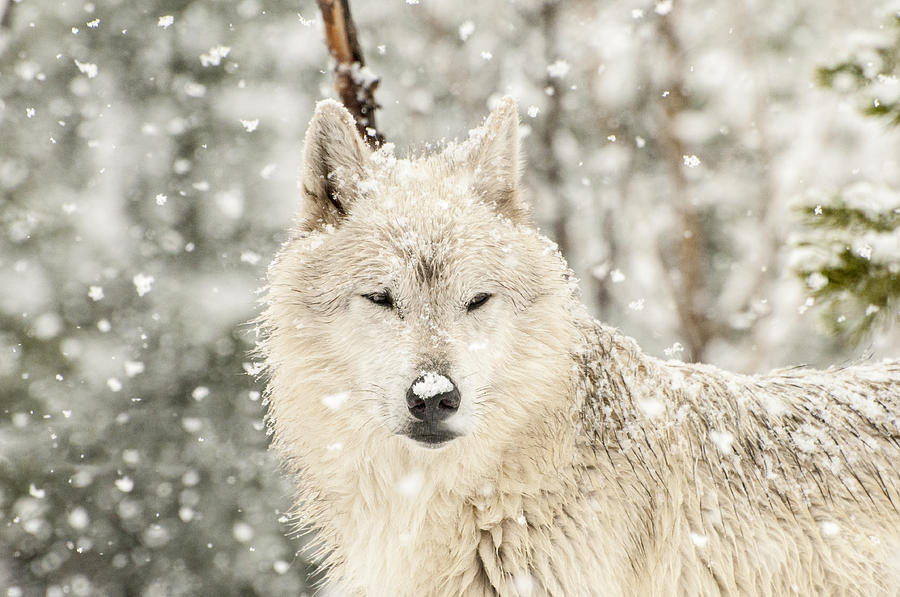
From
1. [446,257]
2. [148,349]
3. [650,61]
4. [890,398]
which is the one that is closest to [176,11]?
[148,349]

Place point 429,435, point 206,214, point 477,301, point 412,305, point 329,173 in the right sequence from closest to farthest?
point 429,435, point 412,305, point 477,301, point 329,173, point 206,214

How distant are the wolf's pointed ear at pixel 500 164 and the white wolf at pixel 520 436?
0.02 m

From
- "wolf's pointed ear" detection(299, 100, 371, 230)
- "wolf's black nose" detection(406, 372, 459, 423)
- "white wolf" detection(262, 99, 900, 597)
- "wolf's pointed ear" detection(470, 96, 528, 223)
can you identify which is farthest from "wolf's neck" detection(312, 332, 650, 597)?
"wolf's pointed ear" detection(299, 100, 371, 230)

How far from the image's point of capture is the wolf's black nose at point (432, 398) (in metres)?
2.60

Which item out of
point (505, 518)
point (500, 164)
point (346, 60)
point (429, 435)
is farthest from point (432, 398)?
point (346, 60)

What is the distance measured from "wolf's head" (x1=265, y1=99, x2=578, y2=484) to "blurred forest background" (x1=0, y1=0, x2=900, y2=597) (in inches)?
188

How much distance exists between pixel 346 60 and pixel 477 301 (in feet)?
5.56

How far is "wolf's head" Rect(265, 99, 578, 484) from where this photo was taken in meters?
2.80

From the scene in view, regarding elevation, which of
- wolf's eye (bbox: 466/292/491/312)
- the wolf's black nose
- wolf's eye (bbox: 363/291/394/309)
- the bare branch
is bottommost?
the wolf's black nose

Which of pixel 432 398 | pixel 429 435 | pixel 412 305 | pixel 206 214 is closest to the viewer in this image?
pixel 432 398

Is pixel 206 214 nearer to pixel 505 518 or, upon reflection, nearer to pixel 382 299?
pixel 382 299

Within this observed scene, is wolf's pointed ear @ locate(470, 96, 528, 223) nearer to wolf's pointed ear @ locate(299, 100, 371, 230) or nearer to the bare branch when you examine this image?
wolf's pointed ear @ locate(299, 100, 371, 230)

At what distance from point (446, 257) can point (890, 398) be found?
2.09 meters

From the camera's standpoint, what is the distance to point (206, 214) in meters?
8.93
